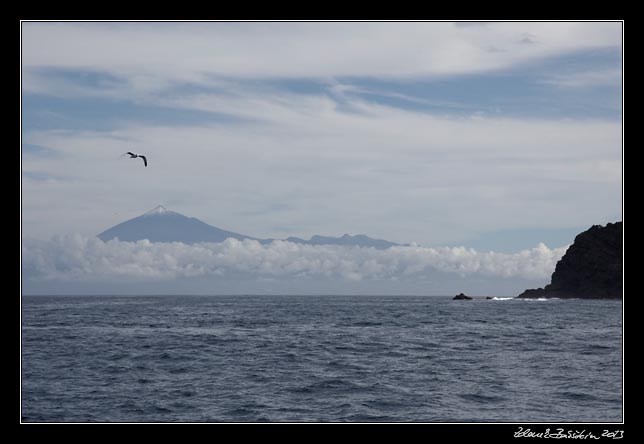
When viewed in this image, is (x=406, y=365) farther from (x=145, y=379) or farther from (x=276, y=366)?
(x=145, y=379)

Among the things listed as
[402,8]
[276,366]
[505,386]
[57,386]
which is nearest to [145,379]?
[57,386]

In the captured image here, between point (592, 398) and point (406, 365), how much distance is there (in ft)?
47.0

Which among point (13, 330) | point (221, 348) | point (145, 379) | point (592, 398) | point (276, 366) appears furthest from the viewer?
point (221, 348)

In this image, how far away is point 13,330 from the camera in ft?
66.3

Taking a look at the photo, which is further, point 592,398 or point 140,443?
point 592,398

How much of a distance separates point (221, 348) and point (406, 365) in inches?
738

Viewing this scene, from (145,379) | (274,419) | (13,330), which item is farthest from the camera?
(145,379)

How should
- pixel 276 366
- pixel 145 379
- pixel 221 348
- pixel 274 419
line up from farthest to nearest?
pixel 221 348 < pixel 276 366 < pixel 145 379 < pixel 274 419

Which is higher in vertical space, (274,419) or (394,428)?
(394,428)

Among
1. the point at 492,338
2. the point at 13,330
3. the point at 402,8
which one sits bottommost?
the point at 492,338

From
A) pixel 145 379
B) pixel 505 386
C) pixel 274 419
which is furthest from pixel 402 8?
pixel 145 379

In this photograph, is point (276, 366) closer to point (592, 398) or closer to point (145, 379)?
point (145, 379)

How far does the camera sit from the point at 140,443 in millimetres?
20312

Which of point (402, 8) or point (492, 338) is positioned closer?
point (402, 8)
